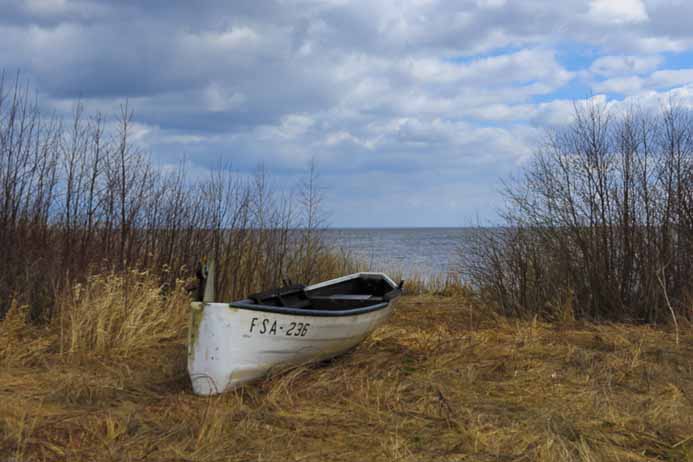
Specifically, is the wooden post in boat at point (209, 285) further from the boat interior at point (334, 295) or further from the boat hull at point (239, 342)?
the boat interior at point (334, 295)

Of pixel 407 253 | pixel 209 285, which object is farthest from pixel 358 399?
pixel 407 253

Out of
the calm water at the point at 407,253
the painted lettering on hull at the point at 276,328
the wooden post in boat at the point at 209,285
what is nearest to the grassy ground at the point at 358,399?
the painted lettering on hull at the point at 276,328

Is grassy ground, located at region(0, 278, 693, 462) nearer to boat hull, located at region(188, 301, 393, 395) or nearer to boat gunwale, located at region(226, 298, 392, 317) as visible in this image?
boat hull, located at region(188, 301, 393, 395)

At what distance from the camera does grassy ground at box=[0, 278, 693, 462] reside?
4.64 meters

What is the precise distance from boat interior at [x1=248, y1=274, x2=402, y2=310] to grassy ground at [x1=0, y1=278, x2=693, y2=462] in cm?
61

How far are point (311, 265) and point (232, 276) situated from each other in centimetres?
188

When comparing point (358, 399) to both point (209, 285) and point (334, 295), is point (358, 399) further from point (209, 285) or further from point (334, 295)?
point (334, 295)

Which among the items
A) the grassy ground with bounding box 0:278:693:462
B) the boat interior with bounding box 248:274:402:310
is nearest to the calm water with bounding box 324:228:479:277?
the boat interior with bounding box 248:274:402:310

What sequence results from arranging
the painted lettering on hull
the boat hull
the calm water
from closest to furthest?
the boat hull < the painted lettering on hull < the calm water

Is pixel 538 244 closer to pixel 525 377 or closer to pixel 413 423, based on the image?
pixel 525 377

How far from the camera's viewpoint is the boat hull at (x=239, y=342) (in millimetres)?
5848

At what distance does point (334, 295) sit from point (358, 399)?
3.22 metres

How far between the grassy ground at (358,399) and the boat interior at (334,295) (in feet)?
2.02

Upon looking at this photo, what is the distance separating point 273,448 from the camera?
4.65 meters
